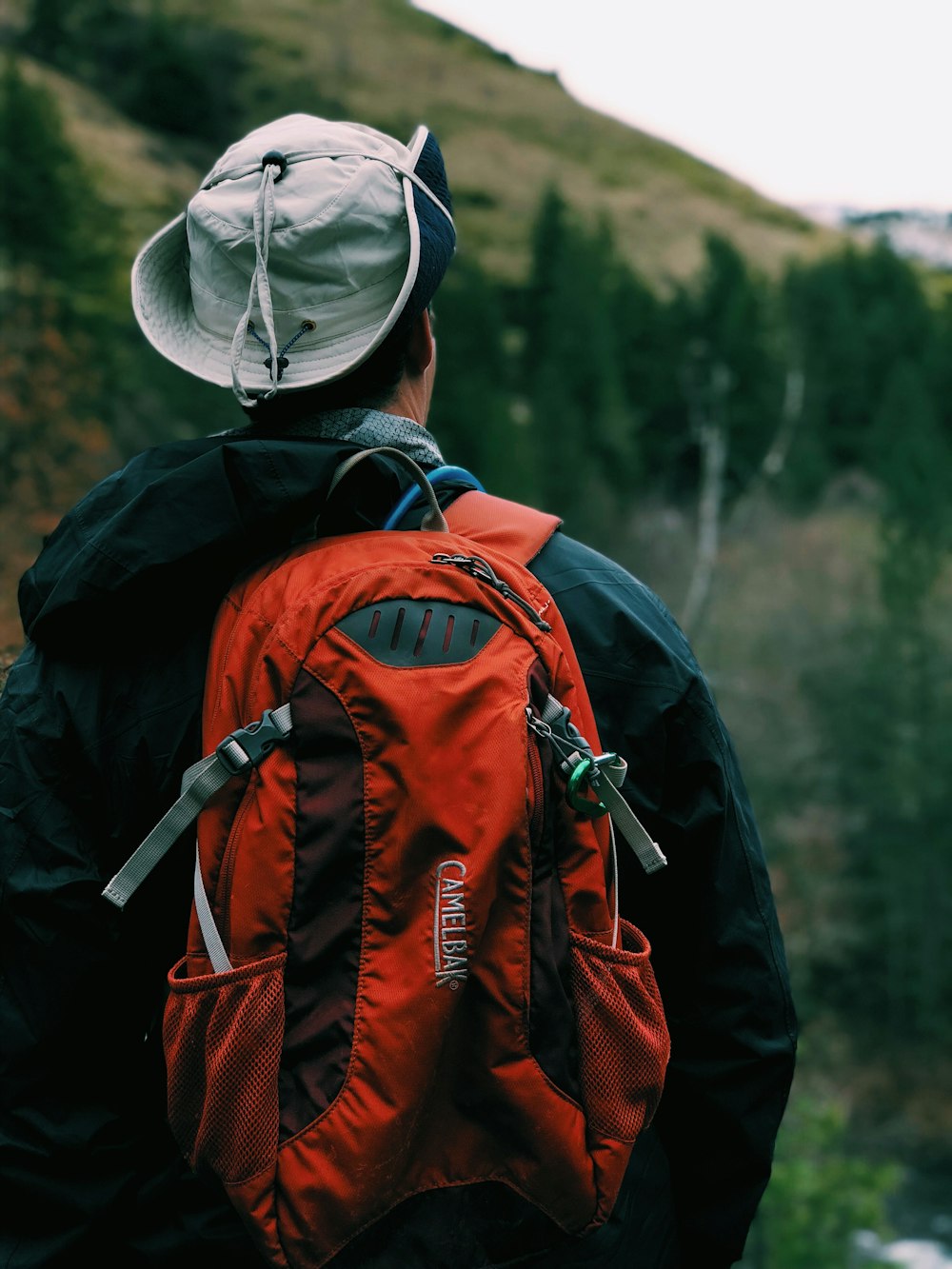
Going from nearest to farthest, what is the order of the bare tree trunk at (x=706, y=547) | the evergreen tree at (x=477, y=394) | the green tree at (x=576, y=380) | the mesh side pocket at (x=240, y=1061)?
the mesh side pocket at (x=240, y=1061)
the bare tree trunk at (x=706, y=547)
the evergreen tree at (x=477, y=394)
the green tree at (x=576, y=380)

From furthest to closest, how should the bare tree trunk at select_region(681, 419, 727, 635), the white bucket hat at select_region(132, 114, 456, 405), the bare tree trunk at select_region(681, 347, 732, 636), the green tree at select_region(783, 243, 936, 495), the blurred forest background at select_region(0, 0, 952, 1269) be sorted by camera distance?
the green tree at select_region(783, 243, 936, 495) → the bare tree trunk at select_region(681, 347, 732, 636) → the bare tree trunk at select_region(681, 419, 727, 635) → the blurred forest background at select_region(0, 0, 952, 1269) → the white bucket hat at select_region(132, 114, 456, 405)

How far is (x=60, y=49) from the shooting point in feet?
153

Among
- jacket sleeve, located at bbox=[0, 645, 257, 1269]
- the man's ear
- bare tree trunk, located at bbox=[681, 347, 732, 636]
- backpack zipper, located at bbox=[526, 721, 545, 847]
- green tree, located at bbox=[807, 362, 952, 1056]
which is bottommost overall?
green tree, located at bbox=[807, 362, 952, 1056]

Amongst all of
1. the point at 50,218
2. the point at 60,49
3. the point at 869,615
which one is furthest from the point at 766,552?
the point at 60,49

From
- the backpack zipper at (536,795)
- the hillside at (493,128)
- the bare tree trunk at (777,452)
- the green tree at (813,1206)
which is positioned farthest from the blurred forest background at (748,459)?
the hillside at (493,128)

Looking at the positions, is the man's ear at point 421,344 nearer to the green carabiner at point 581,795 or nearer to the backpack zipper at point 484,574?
the backpack zipper at point 484,574

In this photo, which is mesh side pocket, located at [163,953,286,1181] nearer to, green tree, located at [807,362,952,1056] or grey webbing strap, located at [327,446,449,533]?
grey webbing strap, located at [327,446,449,533]

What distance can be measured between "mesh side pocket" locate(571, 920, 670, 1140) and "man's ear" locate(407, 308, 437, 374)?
712mm

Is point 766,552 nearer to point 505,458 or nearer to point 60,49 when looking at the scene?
point 505,458

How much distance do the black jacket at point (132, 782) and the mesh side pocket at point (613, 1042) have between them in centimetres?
21

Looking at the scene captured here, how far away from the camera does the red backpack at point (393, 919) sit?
3.95 feet

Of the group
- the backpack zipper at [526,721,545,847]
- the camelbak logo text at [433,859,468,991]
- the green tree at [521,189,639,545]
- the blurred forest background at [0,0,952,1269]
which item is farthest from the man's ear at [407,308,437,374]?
the green tree at [521,189,639,545]

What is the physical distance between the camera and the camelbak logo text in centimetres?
121

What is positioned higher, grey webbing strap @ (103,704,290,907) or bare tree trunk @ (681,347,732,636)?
grey webbing strap @ (103,704,290,907)
